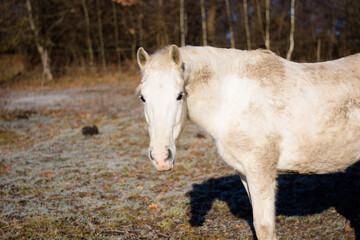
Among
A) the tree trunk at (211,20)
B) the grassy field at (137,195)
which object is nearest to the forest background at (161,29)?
the tree trunk at (211,20)

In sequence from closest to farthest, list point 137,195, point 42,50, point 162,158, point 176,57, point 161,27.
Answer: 1. point 162,158
2. point 176,57
3. point 137,195
4. point 42,50
5. point 161,27

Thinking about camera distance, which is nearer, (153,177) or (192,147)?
(153,177)

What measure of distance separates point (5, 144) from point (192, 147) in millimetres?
5555

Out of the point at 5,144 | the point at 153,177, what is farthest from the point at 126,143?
the point at 5,144

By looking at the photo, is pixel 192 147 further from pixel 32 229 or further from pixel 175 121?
pixel 175 121

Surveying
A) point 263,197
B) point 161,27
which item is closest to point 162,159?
point 263,197

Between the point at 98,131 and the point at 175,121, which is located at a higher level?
the point at 175,121

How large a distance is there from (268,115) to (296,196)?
8.90 feet

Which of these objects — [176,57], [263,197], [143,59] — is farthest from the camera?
[263,197]

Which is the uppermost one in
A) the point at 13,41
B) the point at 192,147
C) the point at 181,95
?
the point at 13,41

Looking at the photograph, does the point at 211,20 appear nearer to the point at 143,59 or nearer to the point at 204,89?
the point at 204,89

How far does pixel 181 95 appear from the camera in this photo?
8.29ft

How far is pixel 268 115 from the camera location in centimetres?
291

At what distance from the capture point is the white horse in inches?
114
